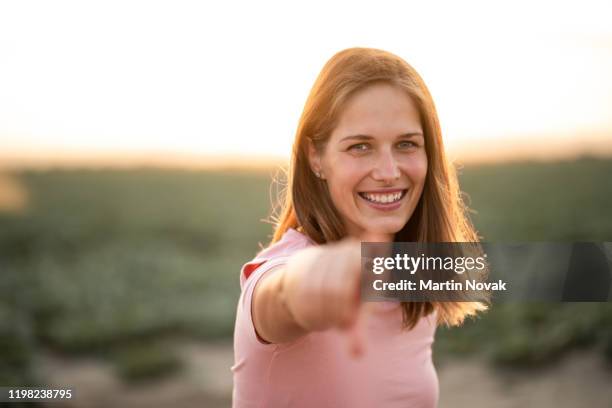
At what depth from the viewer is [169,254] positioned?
23.1 ft

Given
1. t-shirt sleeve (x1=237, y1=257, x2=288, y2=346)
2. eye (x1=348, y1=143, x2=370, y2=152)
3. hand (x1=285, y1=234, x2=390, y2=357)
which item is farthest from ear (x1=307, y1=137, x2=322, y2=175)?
hand (x1=285, y1=234, x2=390, y2=357)

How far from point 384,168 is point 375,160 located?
3cm

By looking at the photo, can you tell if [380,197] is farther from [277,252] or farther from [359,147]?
[277,252]

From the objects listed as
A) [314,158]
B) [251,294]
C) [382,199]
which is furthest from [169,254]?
[251,294]

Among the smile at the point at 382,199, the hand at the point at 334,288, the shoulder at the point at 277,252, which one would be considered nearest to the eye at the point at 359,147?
the smile at the point at 382,199

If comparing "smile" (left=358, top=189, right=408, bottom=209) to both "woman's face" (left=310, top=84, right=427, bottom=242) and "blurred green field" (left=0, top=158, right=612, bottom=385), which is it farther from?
"blurred green field" (left=0, top=158, right=612, bottom=385)

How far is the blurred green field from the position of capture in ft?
15.1

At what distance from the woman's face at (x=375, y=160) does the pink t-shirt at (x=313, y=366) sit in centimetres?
16

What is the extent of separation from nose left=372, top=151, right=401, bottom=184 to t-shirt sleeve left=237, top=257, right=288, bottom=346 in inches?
13.3

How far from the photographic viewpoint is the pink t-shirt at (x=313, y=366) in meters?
1.37

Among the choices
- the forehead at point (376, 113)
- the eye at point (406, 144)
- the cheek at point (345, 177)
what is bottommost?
the cheek at point (345, 177)

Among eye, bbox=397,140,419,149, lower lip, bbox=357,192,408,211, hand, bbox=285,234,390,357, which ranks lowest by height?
hand, bbox=285,234,390,357

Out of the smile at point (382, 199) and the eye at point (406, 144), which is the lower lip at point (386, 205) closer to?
the smile at point (382, 199)

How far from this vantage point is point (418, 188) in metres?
1.65
